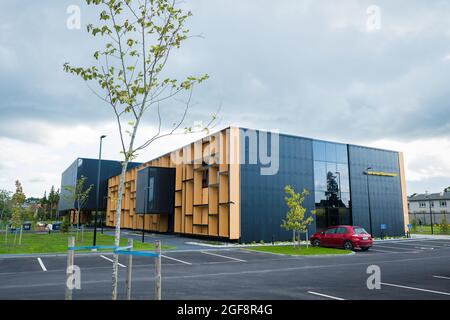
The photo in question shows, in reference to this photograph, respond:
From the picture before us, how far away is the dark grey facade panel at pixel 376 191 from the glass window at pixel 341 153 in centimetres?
65

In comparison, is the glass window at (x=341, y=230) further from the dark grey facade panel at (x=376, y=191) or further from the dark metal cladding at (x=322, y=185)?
the dark grey facade panel at (x=376, y=191)

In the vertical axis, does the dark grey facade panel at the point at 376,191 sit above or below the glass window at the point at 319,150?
below

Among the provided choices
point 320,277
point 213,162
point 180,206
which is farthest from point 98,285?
point 180,206

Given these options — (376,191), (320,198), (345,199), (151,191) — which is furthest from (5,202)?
(376,191)

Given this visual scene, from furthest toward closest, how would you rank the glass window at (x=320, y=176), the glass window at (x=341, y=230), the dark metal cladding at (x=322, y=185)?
the glass window at (x=320, y=176) → the dark metal cladding at (x=322, y=185) → the glass window at (x=341, y=230)

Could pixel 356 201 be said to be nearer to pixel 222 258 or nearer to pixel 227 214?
pixel 227 214

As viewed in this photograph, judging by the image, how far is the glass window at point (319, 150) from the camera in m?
33.5

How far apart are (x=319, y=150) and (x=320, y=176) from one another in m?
2.64

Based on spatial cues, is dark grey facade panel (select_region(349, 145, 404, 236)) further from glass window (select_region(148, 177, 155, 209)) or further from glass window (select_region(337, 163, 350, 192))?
glass window (select_region(148, 177, 155, 209))

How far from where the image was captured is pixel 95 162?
63688mm

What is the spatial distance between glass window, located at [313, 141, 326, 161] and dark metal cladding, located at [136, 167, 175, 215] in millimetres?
16373

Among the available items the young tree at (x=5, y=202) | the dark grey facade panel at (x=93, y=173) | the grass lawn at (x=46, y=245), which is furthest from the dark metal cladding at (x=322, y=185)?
the dark grey facade panel at (x=93, y=173)
